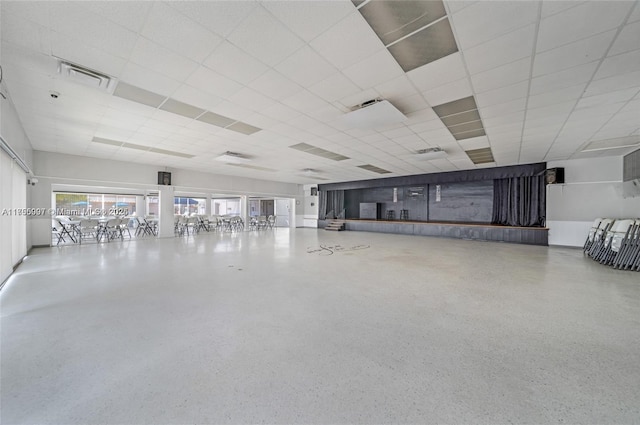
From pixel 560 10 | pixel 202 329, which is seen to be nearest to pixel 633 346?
pixel 560 10

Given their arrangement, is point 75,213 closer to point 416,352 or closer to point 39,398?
point 39,398

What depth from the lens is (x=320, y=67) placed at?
9.83ft

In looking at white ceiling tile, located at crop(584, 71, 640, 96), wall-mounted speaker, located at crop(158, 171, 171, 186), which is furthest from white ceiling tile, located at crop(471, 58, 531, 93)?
wall-mounted speaker, located at crop(158, 171, 171, 186)

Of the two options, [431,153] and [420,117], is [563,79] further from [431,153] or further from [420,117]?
[431,153]

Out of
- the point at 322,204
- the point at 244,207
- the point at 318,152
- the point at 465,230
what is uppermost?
the point at 318,152

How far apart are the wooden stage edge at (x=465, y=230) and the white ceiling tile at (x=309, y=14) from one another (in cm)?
973

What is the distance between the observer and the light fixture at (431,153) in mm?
6848

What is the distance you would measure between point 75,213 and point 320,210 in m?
11.8

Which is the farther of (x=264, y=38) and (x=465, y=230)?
(x=465, y=230)

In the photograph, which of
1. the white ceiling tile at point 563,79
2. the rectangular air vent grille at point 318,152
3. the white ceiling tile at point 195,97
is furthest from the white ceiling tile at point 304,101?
the white ceiling tile at point 563,79

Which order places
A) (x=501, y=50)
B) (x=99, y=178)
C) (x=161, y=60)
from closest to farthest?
(x=501, y=50), (x=161, y=60), (x=99, y=178)

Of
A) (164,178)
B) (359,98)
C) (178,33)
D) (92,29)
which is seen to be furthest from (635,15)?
(164,178)

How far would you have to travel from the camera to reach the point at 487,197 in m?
11.0

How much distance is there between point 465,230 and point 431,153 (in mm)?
4843
